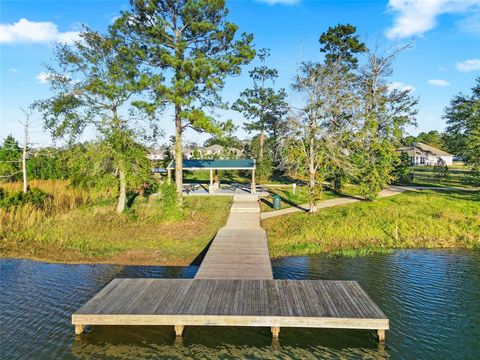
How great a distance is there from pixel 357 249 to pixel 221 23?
1800 cm

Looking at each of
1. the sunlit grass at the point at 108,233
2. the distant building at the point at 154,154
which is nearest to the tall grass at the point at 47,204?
the sunlit grass at the point at 108,233

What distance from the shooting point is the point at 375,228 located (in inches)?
841

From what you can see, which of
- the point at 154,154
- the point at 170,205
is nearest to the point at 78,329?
the point at 170,205

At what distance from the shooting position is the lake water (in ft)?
29.9

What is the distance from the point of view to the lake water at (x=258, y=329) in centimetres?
912

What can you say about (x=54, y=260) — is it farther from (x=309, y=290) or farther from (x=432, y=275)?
(x=432, y=275)

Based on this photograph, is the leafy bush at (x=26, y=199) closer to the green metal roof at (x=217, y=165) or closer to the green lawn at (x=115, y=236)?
the green lawn at (x=115, y=236)

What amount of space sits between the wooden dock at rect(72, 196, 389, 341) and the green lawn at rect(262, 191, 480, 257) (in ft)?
19.9

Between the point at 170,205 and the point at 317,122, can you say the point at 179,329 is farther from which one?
the point at 317,122

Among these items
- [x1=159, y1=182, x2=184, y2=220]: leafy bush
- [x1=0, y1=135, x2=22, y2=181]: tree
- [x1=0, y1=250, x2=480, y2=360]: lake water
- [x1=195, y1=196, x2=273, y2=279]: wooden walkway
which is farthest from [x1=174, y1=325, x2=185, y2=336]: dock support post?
[x1=0, y1=135, x2=22, y2=181]: tree

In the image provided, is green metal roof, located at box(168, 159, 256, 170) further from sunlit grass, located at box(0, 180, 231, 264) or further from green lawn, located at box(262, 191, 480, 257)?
green lawn, located at box(262, 191, 480, 257)

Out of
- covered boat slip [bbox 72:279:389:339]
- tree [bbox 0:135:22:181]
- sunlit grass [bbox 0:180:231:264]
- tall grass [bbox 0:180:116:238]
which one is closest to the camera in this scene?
covered boat slip [bbox 72:279:389:339]

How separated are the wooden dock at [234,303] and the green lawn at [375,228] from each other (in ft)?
19.9

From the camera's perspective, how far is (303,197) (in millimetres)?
29250
